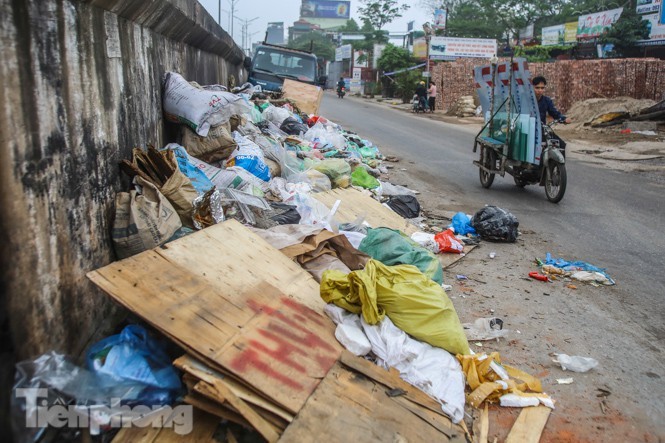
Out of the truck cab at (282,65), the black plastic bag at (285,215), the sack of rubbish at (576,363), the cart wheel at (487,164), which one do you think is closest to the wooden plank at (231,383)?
the sack of rubbish at (576,363)

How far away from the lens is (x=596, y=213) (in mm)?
6723

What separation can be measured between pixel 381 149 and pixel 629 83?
476 inches

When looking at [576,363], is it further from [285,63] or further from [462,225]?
[285,63]

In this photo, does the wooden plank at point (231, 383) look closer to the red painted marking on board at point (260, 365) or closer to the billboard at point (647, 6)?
the red painted marking on board at point (260, 365)

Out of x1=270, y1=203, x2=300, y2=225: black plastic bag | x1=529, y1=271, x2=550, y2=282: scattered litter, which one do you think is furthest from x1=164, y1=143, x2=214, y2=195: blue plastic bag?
x1=529, y1=271, x2=550, y2=282: scattered litter

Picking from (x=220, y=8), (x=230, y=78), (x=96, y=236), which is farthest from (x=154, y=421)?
(x=220, y=8)

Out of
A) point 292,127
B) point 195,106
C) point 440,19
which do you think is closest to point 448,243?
point 195,106

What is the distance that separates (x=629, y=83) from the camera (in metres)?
19.2

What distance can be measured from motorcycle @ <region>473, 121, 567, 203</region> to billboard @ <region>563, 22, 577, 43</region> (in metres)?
23.8

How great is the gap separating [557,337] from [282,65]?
12616 millimetres

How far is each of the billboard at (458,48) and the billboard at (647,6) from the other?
7785 mm

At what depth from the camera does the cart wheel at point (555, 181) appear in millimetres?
7039

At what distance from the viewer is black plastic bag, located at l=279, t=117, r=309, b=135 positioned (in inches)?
347

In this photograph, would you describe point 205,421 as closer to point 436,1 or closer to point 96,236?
point 96,236
